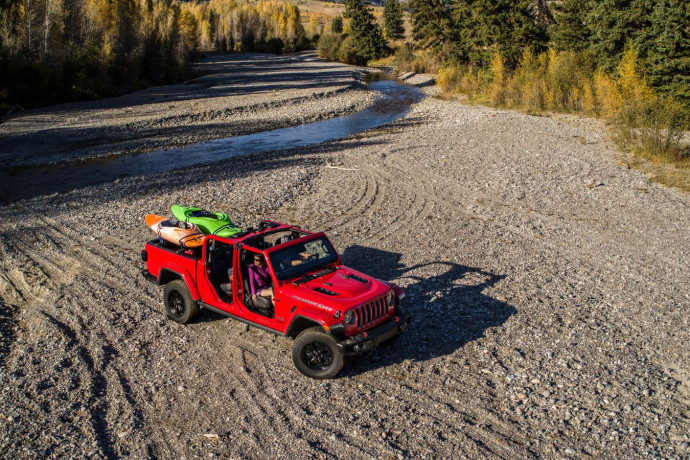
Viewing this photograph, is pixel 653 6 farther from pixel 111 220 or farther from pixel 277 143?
pixel 111 220

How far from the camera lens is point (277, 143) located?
31.0m

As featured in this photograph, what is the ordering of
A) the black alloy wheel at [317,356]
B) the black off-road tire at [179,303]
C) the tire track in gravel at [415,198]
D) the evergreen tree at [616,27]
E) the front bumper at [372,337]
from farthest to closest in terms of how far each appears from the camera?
the evergreen tree at [616,27] → the tire track in gravel at [415,198] → the black off-road tire at [179,303] → the black alloy wheel at [317,356] → the front bumper at [372,337]

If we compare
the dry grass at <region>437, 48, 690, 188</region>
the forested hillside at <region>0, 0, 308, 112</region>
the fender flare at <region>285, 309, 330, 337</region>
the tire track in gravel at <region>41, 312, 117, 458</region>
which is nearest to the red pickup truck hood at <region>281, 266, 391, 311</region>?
the fender flare at <region>285, 309, 330, 337</region>

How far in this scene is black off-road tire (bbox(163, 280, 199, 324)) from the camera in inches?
398

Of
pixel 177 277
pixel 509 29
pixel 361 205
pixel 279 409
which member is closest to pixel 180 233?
pixel 177 277

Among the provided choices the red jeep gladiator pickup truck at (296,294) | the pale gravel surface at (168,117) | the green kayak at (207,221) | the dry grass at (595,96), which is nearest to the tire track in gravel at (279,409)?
the red jeep gladiator pickup truck at (296,294)

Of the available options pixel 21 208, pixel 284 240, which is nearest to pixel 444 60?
pixel 21 208

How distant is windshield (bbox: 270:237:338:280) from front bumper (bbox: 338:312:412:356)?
156 centimetres

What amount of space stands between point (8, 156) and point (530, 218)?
24.0 meters

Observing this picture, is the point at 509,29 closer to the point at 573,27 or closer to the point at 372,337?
the point at 573,27

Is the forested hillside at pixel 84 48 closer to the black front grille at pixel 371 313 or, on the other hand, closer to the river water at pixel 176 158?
the river water at pixel 176 158

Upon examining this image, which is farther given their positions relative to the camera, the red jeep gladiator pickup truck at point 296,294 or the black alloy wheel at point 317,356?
the black alloy wheel at point 317,356

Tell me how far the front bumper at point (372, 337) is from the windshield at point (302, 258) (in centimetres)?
156

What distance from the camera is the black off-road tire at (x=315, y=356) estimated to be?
8336mm
